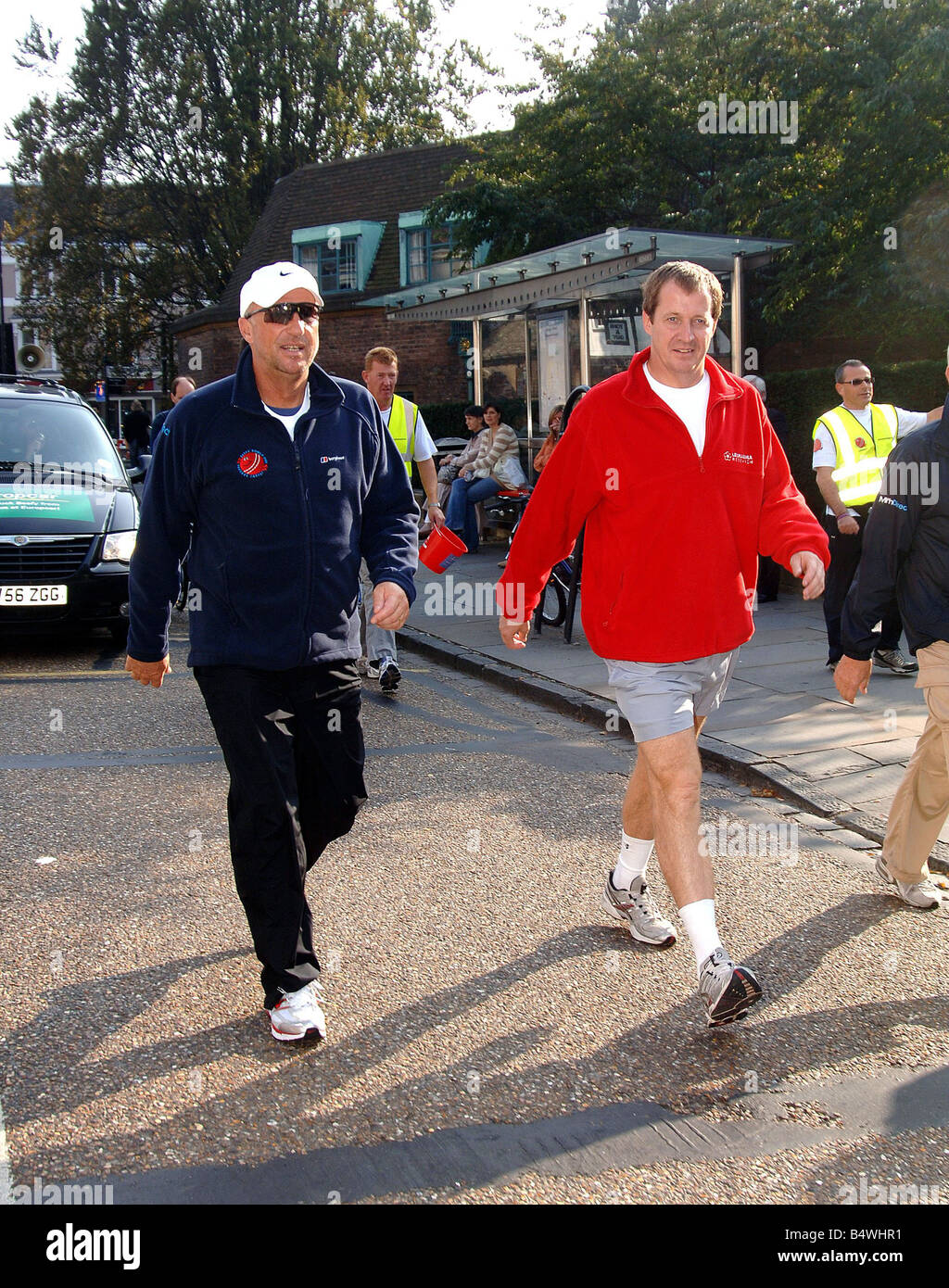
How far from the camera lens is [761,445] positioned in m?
3.83

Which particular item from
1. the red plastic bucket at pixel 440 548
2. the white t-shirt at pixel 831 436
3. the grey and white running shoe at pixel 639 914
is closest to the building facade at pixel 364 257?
the white t-shirt at pixel 831 436

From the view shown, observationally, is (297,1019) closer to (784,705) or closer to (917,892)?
(917,892)

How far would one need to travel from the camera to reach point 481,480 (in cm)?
1405

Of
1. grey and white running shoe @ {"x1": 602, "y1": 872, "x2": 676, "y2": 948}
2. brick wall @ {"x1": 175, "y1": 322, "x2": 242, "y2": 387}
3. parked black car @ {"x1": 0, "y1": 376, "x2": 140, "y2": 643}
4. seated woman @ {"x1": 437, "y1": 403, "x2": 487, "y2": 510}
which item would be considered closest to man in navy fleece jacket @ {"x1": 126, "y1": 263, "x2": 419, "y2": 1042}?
grey and white running shoe @ {"x1": 602, "y1": 872, "x2": 676, "y2": 948}

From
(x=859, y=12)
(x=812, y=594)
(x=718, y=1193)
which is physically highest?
(x=859, y=12)

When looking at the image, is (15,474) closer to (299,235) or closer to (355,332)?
(355,332)

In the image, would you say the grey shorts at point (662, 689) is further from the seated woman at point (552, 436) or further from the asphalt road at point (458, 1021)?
the seated woman at point (552, 436)

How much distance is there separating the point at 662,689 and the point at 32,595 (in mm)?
6803

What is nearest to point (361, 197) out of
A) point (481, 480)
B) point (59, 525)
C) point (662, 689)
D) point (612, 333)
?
point (612, 333)

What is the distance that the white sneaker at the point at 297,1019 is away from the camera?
3.51 m

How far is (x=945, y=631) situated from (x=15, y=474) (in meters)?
8.00

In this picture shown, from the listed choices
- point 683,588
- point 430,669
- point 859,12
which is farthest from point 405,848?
point 859,12

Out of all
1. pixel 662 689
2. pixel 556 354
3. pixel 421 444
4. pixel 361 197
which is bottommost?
pixel 662 689

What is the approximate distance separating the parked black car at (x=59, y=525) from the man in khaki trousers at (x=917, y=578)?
6358 mm
